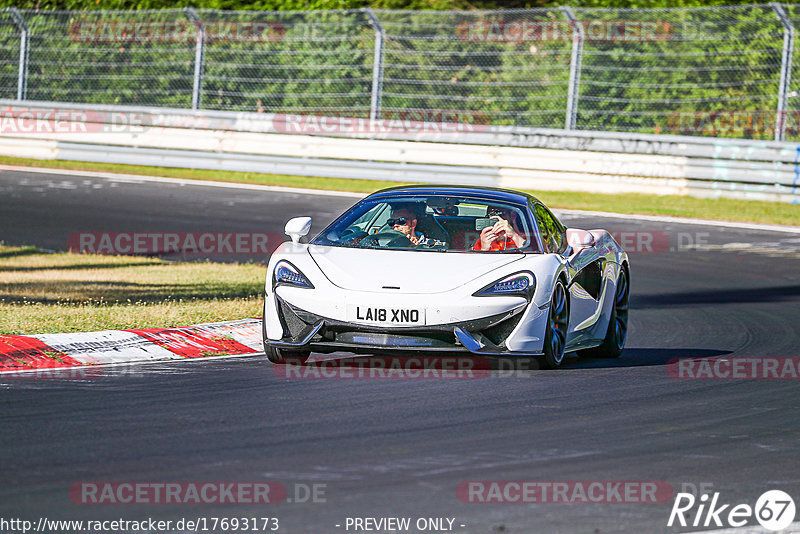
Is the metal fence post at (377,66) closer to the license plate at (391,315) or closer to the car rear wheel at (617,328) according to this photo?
the car rear wheel at (617,328)

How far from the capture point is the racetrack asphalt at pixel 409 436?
539cm

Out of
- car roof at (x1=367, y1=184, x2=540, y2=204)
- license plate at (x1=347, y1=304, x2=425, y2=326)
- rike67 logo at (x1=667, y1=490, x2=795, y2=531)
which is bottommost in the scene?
rike67 logo at (x1=667, y1=490, x2=795, y2=531)

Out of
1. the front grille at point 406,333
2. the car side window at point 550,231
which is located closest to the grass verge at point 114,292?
the front grille at point 406,333

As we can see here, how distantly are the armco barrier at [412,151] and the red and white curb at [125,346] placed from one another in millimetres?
13852

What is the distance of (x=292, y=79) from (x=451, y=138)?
12.8 ft

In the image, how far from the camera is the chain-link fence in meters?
23.6

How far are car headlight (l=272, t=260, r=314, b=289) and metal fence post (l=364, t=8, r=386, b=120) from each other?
1655 centimetres

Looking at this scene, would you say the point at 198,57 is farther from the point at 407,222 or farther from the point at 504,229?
the point at 504,229

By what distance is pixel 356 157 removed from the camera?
82.6 feet

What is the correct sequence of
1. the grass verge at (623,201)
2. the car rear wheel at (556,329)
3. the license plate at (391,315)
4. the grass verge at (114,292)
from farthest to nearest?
the grass verge at (623,201), the grass verge at (114,292), the car rear wheel at (556,329), the license plate at (391,315)

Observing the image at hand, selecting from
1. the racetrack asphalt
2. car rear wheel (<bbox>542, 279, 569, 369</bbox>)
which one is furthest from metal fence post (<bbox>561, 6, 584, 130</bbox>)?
car rear wheel (<bbox>542, 279, 569, 369</bbox>)

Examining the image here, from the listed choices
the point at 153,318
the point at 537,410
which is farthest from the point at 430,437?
the point at 153,318

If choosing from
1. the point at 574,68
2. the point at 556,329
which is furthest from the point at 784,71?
the point at 556,329

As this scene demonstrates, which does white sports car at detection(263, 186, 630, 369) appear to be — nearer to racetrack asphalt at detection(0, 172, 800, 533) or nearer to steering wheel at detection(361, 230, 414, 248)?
steering wheel at detection(361, 230, 414, 248)
